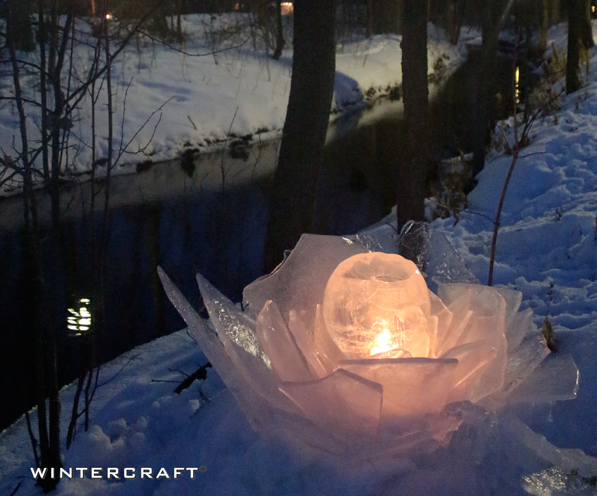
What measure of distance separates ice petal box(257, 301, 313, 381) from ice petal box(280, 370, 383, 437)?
0.08m

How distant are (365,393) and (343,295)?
0.23 m

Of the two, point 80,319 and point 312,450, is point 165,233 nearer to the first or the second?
point 80,319

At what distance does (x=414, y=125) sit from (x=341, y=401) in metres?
3.55

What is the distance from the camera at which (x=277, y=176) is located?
10.8 feet

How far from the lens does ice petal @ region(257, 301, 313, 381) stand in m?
1.15

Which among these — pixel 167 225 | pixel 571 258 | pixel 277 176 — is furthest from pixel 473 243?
pixel 167 225

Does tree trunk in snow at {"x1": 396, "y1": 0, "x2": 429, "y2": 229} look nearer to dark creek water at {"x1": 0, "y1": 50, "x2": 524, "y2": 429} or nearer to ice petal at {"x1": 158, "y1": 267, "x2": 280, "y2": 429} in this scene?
dark creek water at {"x1": 0, "y1": 50, "x2": 524, "y2": 429}

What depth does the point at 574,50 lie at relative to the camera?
9383 mm

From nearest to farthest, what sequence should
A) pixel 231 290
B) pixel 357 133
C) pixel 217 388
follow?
1. pixel 217 388
2. pixel 231 290
3. pixel 357 133

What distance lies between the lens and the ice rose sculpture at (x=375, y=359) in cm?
104

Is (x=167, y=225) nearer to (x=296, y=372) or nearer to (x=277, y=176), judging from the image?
(x=277, y=176)

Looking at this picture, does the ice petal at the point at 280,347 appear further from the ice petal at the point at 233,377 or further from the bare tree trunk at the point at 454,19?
the bare tree trunk at the point at 454,19

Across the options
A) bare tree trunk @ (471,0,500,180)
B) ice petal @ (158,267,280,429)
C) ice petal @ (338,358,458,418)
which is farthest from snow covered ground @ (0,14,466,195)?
ice petal @ (338,358,458,418)

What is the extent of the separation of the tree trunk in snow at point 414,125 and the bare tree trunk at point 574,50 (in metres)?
→ 6.50
